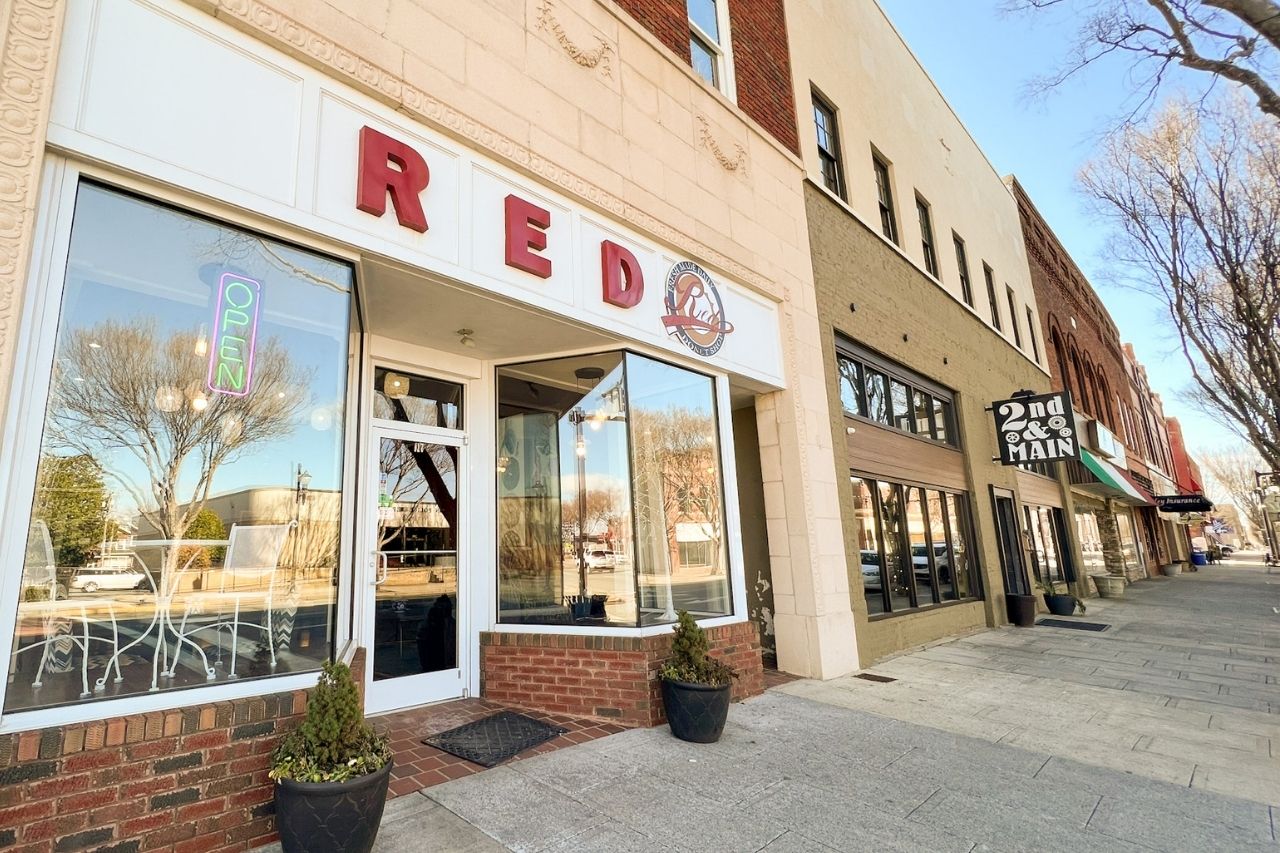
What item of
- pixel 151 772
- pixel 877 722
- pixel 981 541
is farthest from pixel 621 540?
pixel 981 541

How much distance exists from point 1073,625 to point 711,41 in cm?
1203

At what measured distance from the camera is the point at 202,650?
3217 millimetres

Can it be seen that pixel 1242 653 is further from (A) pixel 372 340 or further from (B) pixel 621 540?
(A) pixel 372 340

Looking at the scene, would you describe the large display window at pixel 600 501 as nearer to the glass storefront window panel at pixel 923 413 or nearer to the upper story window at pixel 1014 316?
the glass storefront window panel at pixel 923 413

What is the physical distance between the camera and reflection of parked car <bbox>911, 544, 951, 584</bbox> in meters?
9.90

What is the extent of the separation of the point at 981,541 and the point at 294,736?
39.3 feet

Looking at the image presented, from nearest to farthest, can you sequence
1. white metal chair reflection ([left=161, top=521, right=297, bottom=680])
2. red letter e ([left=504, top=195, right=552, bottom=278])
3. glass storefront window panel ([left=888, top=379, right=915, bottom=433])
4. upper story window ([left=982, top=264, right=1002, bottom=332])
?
white metal chair reflection ([left=161, top=521, right=297, bottom=680]) → red letter e ([left=504, top=195, right=552, bottom=278]) → glass storefront window panel ([left=888, top=379, right=915, bottom=433]) → upper story window ([left=982, top=264, right=1002, bottom=332])

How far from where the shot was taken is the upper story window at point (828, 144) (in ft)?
33.0

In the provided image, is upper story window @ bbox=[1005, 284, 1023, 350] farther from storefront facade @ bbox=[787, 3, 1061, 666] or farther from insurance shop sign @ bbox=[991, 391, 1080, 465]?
insurance shop sign @ bbox=[991, 391, 1080, 465]

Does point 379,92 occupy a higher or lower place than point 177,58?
higher

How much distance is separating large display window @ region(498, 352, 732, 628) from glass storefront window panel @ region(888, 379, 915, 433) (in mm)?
5324

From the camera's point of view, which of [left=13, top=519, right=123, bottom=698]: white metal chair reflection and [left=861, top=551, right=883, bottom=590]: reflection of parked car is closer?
[left=13, top=519, right=123, bottom=698]: white metal chair reflection

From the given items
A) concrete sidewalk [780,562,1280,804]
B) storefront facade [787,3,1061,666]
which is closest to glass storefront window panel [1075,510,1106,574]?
storefront facade [787,3,1061,666]

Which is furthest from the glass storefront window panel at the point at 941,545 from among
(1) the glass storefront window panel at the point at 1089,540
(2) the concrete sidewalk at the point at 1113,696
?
(1) the glass storefront window panel at the point at 1089,540
